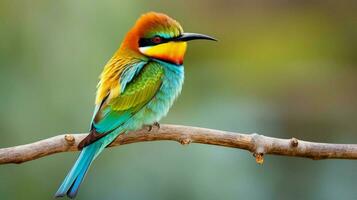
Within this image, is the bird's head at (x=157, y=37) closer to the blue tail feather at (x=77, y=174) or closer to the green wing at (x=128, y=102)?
the green wing at (x=128, y=102)

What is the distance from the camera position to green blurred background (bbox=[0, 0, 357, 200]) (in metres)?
3.92

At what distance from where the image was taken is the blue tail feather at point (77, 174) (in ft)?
9.08

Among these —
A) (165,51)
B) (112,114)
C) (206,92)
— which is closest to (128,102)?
(112,114)

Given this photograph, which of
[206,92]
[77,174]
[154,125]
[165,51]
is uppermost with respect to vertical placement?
[165,51]

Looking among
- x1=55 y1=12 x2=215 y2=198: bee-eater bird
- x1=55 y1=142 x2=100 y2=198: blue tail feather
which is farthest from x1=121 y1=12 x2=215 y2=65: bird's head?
x1=55 y1=142 x2=100 y2=198: blue tail feather

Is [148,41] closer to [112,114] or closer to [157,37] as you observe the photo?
[157,37]

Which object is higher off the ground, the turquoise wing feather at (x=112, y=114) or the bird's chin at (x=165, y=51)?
the bird's chin at (x=165, y=51)

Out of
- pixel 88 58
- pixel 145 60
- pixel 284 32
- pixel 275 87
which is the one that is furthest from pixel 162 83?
pixel 284 32

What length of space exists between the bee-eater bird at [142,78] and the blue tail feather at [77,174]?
2.1 inches

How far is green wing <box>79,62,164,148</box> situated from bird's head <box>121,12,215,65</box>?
0.19 ft

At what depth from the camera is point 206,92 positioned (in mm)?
4852

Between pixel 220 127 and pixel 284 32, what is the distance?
1635 mm

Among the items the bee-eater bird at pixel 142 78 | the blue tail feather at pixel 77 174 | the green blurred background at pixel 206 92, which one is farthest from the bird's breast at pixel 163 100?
the green blurred background at pixel 206 92

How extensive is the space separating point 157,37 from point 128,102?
310 millimetres
